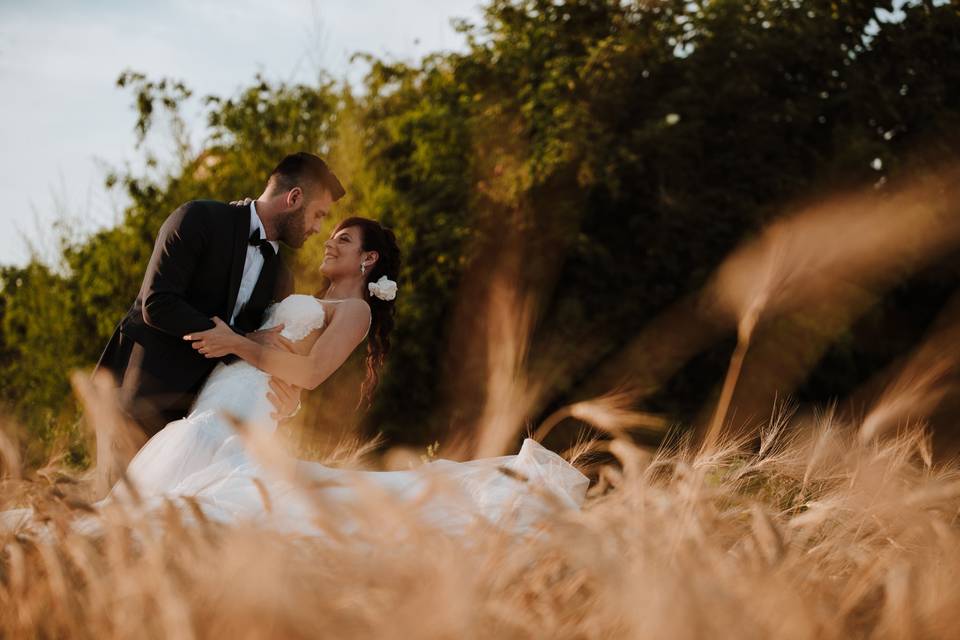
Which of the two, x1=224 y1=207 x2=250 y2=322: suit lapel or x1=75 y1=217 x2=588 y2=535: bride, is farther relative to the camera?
x1=224 y1=207 x2=250 y2=322: suit lapel

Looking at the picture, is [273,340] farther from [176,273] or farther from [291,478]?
[291,478]

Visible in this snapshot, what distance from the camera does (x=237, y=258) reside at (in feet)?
14.2

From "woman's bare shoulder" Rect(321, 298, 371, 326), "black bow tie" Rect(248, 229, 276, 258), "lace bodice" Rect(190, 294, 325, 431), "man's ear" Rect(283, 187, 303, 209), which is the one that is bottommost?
"lace bodice" Rect(190, 294, 325, 431)

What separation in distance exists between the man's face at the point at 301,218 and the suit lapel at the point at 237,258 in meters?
0.21

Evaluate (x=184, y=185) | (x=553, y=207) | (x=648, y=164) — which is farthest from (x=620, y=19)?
(x=184, y=185)

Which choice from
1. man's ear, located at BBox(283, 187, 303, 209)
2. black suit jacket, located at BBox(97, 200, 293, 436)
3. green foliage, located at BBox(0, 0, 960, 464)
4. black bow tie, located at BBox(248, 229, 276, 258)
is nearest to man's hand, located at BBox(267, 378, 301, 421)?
black suit jacket, located at BBox(97, 200, 293, 436)

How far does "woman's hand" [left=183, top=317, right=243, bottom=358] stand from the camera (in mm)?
3990

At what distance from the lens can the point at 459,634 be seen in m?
1.61

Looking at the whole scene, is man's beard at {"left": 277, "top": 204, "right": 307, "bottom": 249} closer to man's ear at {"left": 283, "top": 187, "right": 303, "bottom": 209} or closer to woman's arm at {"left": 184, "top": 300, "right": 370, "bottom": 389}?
man's ear at {"left": 283, "top": 187, "right": 303, "bottom": 209}

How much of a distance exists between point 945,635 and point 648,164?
39.7ft

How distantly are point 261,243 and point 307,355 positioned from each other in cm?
56

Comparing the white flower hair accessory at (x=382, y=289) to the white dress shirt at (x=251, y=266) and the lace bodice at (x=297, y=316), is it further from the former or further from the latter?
the white dress shirt at (x=251, y=266)

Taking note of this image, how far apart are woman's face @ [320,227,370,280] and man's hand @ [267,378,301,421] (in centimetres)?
72

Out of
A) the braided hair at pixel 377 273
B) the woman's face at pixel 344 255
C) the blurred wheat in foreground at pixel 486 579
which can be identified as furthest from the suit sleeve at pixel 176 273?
the blurred wheat in foreground at pixel 486 579
